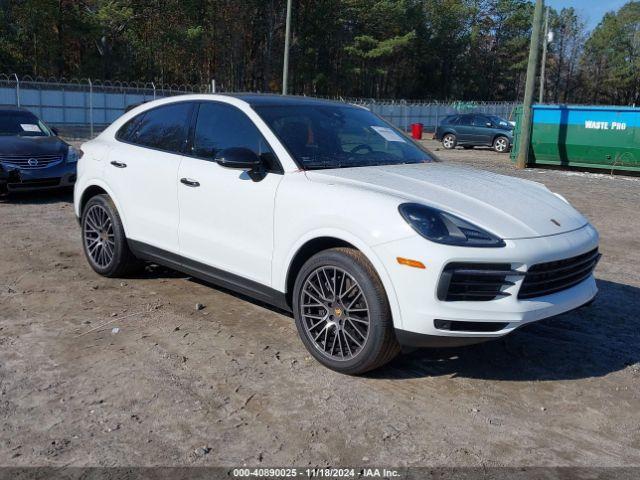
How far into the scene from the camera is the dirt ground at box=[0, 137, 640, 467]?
3.21m

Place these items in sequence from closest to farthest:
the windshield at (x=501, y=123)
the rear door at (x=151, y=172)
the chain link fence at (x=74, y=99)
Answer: the rear door at (x=151, y=172) → the windshield at (x=501, y=123) → the chain link fence at (x=74, y=99)

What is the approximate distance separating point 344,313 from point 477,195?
1127mm

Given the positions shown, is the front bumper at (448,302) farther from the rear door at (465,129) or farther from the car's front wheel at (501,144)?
the rear door at (465,129)

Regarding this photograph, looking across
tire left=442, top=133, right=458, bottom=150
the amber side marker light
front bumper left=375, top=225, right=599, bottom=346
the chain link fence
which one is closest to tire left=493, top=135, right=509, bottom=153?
tire left=442, top=133, right=458, bottom=150

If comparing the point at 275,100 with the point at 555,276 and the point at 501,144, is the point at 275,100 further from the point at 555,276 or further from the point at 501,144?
the point at 501,144

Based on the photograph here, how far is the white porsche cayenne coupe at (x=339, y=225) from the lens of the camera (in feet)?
11.9

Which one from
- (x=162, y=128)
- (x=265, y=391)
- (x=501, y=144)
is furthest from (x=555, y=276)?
(x=501, y=144)

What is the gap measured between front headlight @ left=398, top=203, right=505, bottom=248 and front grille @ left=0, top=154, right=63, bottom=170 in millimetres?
7972

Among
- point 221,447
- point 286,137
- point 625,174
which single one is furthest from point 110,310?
point 625,174

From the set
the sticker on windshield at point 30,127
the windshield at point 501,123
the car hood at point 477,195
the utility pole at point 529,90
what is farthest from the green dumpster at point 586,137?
the car hood at point 477,195

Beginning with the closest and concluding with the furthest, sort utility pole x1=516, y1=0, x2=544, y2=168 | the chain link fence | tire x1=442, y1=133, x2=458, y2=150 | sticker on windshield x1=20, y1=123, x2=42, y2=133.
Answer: sticker on windshield x1=20, y1=123, x2=42, y2=133, utility pole x1=516, y1=0, x2=544, y2=168, tire x1=442, y1=133, x2=458, y2=150, the chain link fence

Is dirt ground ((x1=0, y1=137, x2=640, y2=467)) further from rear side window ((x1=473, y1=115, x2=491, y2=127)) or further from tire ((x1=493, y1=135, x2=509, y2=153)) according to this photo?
rear side window ((x1=473, y1=115, x2=491, y2=127))

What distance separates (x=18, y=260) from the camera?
6.67m

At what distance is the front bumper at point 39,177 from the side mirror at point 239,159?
6655 mm
